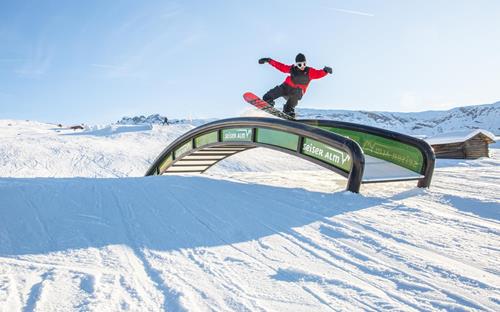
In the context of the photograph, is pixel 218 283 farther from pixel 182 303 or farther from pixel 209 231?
pixel 209 231

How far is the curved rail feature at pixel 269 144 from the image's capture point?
539 centimetres

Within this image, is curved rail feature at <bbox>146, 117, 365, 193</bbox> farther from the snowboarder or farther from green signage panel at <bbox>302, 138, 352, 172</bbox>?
the snowboarder

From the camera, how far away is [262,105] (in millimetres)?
9414

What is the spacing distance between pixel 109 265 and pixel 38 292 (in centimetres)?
Result: 50

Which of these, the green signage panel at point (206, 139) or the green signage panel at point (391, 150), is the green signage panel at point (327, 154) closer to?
the green signage panel at point (391, 150)

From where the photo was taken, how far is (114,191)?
490 cm

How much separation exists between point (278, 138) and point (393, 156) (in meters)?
2.41

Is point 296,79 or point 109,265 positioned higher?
point 296,79

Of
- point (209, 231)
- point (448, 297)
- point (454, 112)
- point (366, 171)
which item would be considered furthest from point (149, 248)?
point (454, 112)

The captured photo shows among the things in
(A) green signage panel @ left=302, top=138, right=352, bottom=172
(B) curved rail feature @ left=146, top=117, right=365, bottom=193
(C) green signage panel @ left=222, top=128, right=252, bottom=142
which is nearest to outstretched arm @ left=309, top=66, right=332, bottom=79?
(B) curved rail feature @ left=146, top=117, right=365, bottom=193

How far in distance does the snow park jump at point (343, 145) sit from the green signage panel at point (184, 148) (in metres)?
0.84

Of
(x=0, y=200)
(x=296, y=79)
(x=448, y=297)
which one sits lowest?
(x=0, y=200)

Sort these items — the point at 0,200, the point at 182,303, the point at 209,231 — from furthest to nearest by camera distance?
the point at 0,200 < the point at 209,231 < the point at 182,303

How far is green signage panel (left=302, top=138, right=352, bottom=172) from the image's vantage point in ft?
18.0
